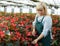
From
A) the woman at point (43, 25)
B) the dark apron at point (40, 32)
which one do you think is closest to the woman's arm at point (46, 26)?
the woman at point (43, 25)

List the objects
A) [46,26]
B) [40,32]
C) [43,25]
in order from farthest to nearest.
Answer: [40,32], [43,25], [46,26]

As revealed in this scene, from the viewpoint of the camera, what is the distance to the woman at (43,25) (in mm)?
6254

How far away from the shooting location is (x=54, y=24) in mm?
8406

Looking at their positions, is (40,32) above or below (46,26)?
below

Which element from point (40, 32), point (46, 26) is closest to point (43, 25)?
point (46, 26)

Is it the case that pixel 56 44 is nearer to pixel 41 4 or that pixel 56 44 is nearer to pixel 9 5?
pixel 41 4

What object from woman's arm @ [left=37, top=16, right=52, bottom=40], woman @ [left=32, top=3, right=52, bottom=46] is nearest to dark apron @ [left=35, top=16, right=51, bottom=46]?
woman @ [left=32, top=3, right=52, bottom=46]

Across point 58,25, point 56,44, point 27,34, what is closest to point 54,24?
point 58,25

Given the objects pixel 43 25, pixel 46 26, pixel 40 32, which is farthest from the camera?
pixel 40 32

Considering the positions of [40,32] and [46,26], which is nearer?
[46,26]

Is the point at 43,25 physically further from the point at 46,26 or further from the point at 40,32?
the point at 40,32

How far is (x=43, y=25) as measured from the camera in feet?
21.0

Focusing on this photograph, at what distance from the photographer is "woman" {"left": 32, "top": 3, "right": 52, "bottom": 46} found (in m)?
6.25

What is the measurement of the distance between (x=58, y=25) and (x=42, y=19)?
6.87ft
